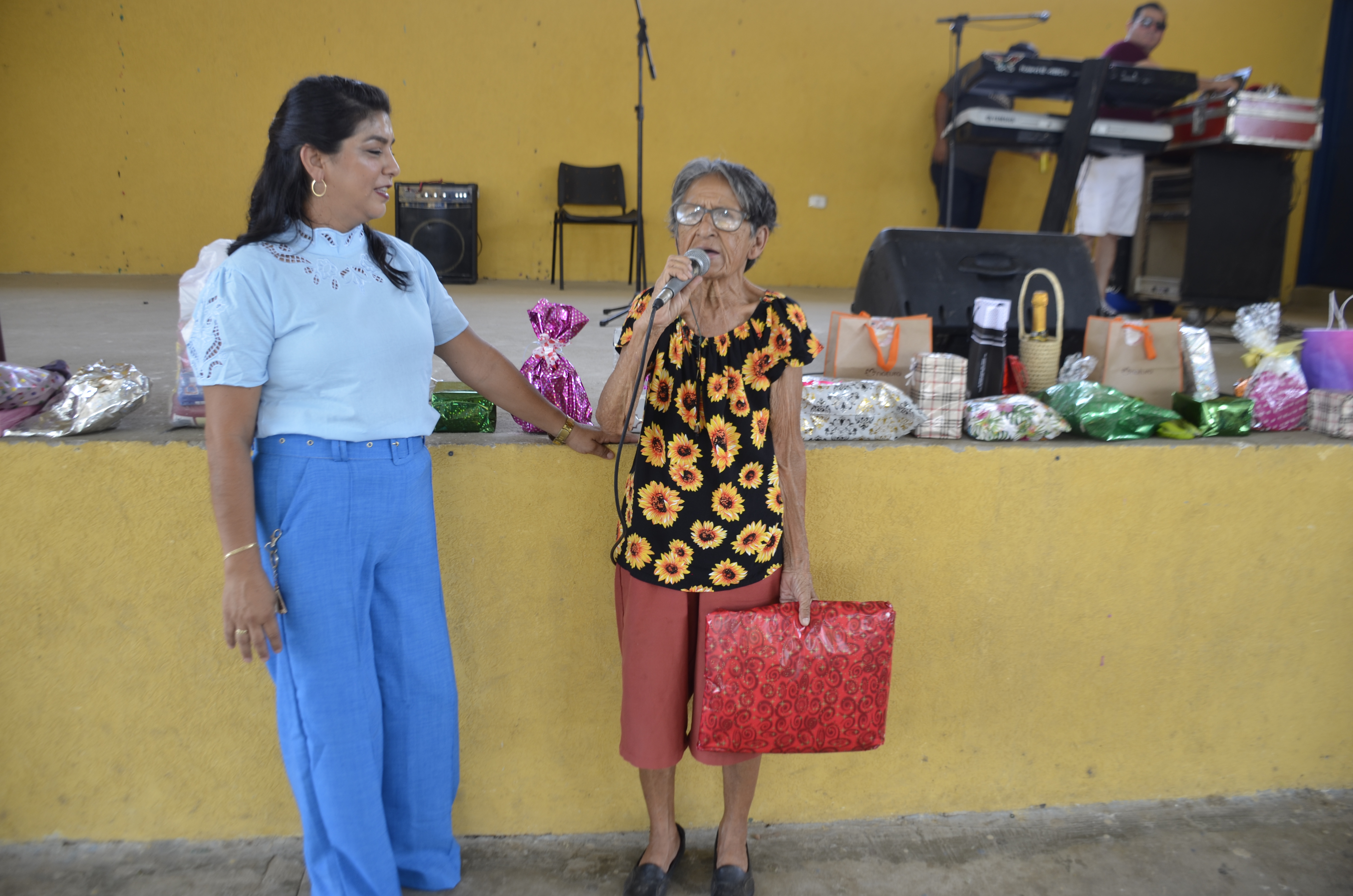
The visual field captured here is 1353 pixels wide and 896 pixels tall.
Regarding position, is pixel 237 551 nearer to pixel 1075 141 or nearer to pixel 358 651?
pixel 358 651

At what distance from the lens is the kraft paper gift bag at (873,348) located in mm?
2064

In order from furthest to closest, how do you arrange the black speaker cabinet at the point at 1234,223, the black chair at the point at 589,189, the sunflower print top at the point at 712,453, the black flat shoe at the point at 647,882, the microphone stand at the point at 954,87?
the black chair at the point at 589,189 → the black speaker cabinet at the point at 1234,223 → the microphone stand at the point at 954,87 → the black flat shoe at the point at 647,882 → the sunflower print top at the point at 712,453

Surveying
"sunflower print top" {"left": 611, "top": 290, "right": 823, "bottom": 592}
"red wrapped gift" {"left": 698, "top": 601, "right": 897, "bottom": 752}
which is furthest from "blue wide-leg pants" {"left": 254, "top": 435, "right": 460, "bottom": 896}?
"red wrapped gift" {"left": 698, "top": 601, "right": 897, "bottom": 752}

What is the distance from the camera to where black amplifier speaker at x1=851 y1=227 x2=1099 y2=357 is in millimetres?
2473

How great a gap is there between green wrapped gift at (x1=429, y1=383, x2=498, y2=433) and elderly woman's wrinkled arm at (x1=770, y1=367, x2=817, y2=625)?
2.09ft

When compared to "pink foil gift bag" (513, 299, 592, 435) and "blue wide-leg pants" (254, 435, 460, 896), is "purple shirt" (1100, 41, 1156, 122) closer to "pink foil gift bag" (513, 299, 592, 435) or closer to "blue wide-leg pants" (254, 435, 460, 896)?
"pink foil gift bag" (513, 299, 592, 435)

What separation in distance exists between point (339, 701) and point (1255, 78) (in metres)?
8.09

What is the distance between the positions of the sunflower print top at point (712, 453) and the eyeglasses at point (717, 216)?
0.52 ft

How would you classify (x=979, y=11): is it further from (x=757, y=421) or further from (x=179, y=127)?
(x=757, y=421)


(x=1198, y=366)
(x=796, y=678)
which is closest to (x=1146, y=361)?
(x=1198, y=366)

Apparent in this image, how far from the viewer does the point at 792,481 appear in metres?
1.56

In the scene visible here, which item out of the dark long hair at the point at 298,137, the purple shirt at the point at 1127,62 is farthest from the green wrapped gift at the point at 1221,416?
the purple shirt at the point at 1127,62

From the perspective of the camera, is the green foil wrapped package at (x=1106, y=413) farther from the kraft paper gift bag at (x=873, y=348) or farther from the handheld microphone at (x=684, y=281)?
the handheld microphone at (x=684, y=281)

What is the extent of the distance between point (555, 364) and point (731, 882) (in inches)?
43.8
